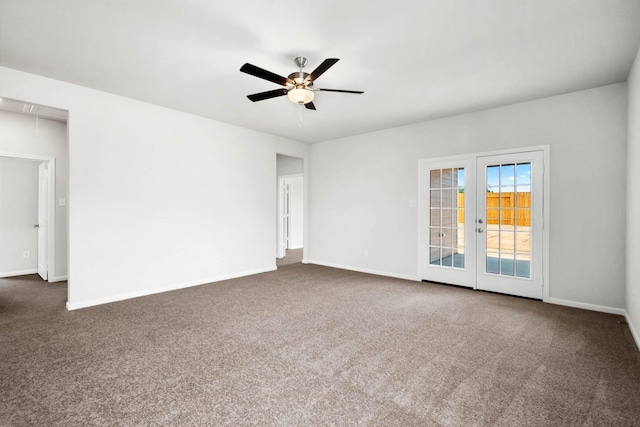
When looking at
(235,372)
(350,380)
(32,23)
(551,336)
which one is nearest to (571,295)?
(551,336)

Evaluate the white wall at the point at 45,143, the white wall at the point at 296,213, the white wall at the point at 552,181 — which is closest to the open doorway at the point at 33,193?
the white wall at the point at 45,143

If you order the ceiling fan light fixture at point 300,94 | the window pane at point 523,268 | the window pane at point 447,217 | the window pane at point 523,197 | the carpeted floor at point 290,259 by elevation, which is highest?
the ceiling fan light fixture at point 300,94

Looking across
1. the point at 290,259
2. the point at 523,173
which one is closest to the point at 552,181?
the point at 523,173

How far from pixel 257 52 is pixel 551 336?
398 centimetres

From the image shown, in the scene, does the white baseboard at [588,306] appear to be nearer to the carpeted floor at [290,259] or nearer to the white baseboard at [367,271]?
the white baseboard at [367,271]

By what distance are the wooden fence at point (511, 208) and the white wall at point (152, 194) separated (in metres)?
3.90

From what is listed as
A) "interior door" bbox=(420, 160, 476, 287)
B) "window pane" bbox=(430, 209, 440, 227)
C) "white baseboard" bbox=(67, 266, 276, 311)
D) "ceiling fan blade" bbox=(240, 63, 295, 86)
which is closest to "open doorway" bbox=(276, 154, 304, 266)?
"white baseboard" bbox=(67, 266, 276, 311)

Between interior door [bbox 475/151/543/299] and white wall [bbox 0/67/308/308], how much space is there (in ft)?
12.5

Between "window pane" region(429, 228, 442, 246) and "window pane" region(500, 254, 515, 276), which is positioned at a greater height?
"window pane" region(429, 228, 442, 246)

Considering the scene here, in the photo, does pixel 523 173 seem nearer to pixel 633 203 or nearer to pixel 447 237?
Answer: pixel 633 203

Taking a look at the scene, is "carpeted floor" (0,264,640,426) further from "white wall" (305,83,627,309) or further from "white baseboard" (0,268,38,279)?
"white baseboard" (0,268,38,279)

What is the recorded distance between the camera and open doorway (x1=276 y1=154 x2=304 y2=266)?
7.67 meters

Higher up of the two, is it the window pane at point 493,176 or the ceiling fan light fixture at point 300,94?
the ceiling fan light fixture at point 300,94

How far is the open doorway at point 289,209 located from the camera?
7672mm
